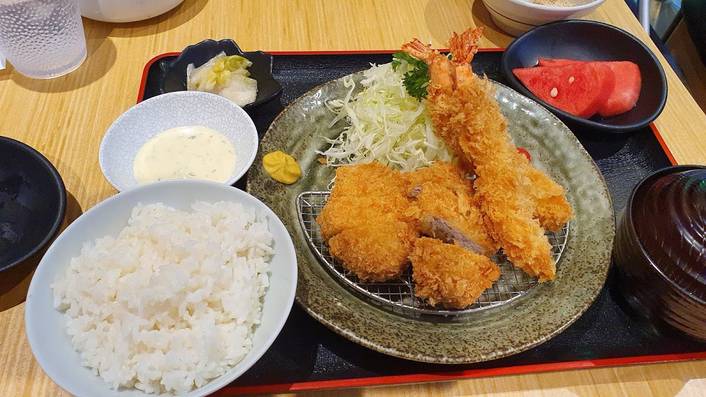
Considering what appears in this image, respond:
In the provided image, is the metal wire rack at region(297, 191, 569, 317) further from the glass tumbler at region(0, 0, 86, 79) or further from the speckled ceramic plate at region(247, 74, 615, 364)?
the glass tumbler at region(0, 0, 86, 79)

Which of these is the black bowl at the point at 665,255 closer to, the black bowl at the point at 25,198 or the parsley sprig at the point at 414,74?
the parsley sprig at the point at 414,74

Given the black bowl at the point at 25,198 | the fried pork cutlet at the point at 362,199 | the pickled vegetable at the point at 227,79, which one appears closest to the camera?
the black bowl at the point at 25,198

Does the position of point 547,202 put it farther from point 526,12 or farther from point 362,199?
point 526,12

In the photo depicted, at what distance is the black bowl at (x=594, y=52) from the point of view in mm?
2291

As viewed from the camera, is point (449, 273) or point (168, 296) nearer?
point (168, 296)

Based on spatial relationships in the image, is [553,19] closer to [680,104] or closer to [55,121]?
[680,104]

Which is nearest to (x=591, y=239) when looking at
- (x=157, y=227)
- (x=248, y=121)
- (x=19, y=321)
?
(x=248, y=121)

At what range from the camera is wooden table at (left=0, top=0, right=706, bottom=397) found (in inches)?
61.2

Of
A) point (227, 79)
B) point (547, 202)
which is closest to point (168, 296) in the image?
point (227, 79)

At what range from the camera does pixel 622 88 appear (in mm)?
2314

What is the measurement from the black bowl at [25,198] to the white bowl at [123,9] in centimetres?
92

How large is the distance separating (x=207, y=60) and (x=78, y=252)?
45.3 inches

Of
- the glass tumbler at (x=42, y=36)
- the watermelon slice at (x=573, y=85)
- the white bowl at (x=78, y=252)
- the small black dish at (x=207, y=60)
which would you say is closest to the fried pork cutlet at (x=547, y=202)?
the watermelon slice at (x=573, y=85)

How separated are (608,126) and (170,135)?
1817 mm
